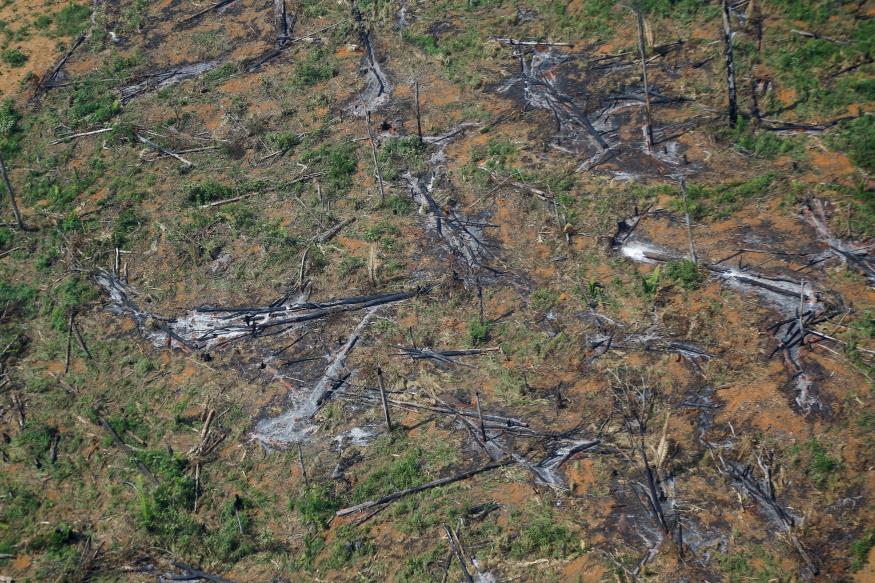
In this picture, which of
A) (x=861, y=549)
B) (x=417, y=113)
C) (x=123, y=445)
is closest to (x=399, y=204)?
(x=417, y=113)

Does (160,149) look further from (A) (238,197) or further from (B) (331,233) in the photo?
(B) (331,233)

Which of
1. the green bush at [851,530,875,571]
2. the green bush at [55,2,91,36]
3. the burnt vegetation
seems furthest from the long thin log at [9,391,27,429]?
the green bush at [851,530,875,571]

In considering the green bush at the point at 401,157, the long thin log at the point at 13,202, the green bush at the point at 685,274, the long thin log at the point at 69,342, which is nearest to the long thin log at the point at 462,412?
the green bush at the point at 685,274

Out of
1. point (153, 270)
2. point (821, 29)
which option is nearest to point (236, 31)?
point (153, 270)

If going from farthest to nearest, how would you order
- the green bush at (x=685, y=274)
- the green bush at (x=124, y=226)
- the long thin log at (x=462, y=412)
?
the green bush at (x=124, y=226), the green bush at (x=685, y=274), the long thin log at (x=462, y=412)

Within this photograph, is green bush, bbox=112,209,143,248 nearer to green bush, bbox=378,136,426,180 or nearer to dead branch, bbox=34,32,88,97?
green bush, bbox=378,136,426,180

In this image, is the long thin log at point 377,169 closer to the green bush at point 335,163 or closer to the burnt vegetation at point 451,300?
the burnt vegetation at point 451,300

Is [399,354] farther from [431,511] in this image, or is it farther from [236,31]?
[236,31]

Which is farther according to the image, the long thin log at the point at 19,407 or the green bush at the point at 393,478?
the long thin log at the point at 19,407
